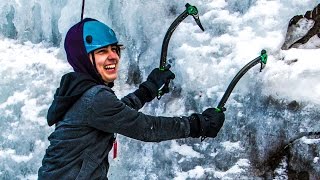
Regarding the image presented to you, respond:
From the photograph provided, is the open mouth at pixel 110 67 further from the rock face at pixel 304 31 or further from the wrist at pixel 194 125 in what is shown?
the rock face at pixel 304 31

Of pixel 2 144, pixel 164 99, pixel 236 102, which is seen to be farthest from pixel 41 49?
pixel 236 102

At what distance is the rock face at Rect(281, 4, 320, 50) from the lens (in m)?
3.07

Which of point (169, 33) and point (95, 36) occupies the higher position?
point (169, 33)

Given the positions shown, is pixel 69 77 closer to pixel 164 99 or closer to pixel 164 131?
pixel 164 131

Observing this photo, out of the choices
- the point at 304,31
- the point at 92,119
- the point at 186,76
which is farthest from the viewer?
the point at 186,76

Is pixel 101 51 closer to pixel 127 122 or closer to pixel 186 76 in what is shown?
pixel 127 122

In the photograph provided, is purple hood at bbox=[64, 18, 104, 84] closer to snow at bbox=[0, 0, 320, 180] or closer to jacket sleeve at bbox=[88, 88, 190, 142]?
jacket sleeve at bbox=[88, 88, 190, 142]

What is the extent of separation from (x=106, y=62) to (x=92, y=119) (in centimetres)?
27

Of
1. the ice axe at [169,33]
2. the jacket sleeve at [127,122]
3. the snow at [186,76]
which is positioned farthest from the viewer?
the snow at [186,76]

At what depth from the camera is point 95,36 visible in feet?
7.25

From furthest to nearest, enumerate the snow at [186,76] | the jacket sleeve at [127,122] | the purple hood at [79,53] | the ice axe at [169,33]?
the snow at [186,76] → the ice axe at [169,33] → the purple hood at [79,53] → the jacket sleeve at [127,122]

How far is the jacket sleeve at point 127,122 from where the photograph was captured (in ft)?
6.88

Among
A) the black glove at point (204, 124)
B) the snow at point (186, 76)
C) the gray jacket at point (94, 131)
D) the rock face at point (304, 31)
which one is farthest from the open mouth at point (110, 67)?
the rock face at point (304, 31)

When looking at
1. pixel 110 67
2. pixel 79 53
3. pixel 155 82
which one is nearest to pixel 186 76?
pixel 155 82
